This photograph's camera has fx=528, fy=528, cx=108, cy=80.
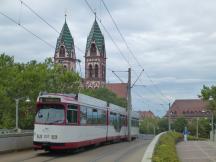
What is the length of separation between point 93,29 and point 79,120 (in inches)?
4148

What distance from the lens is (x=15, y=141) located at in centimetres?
2716

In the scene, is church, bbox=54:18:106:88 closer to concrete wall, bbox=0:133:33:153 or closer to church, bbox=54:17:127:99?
church, bbox=54:17:127:99

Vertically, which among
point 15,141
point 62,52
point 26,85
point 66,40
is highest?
point 66,40


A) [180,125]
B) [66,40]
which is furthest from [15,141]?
[180,125]

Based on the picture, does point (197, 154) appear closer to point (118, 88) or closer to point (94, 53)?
point (94, 53)

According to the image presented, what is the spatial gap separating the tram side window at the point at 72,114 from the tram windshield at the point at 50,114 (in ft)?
1.30

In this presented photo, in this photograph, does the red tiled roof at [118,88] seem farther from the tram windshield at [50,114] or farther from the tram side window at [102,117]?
the tram windshield at [50,114]

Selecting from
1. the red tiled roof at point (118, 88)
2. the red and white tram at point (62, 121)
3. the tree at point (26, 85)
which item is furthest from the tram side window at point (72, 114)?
the red tiled roof at point (118, 88)

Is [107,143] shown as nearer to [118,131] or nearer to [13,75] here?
[118,131]

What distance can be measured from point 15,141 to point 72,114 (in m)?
3.52

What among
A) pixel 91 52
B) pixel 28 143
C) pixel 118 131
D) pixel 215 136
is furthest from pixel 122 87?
pixel 28 143

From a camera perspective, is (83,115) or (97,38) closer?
(83,115)

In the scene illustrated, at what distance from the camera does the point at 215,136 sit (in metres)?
73.7

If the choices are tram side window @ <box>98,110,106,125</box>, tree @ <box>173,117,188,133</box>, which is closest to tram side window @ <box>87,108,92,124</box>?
tram side window @ <box>98,110,106,125</box>
